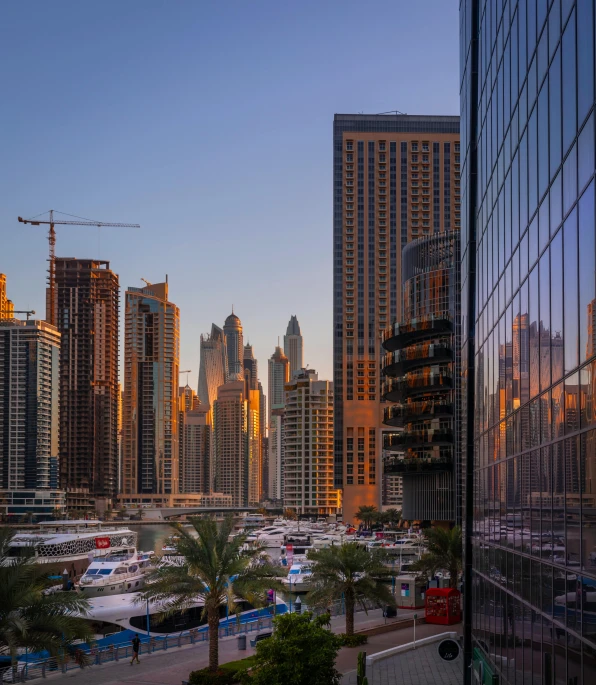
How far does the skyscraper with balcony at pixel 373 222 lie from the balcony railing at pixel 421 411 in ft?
298

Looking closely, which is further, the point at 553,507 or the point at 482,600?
the point at 482,600

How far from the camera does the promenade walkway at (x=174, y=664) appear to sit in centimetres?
3803

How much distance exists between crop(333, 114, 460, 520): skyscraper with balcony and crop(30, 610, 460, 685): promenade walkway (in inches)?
5188

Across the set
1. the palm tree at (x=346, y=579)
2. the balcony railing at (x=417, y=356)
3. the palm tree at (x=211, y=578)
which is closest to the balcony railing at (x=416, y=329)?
the balcony railing at (x=417, y=356)

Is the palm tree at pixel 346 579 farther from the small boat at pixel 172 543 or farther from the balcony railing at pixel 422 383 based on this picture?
→ the balcony railing at pixel 422 383

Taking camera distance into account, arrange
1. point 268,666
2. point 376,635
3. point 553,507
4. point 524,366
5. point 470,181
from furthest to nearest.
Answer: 1. point 376,635
2. point 470,181
3. point 268,666
4. point 524,366
5. point 553,507

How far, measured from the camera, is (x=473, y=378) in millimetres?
34781

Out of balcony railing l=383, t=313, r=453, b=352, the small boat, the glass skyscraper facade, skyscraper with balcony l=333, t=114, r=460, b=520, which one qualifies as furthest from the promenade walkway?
skyscraper with balcony l=333, t=114, r=460, b=520

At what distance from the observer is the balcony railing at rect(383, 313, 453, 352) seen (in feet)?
266

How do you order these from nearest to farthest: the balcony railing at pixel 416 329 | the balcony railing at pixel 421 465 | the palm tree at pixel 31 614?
1. the palm tree at pixel 31 614
2. the balcony railing at pixel 416 329
3. the balcony railing at pixel 421 465

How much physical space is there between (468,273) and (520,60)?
45.8 ft

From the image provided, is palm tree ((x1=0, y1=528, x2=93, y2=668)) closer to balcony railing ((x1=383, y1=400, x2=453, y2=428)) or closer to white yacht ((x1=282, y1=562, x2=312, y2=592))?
white yacht ((x1=282, y1=562, x2=312, y2=592))

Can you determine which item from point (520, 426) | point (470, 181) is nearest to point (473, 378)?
point (470, 181)

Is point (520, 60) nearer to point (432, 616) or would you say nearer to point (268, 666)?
point (268, 666)
